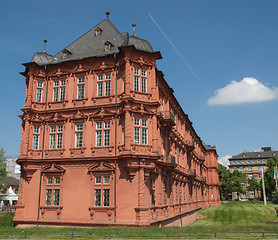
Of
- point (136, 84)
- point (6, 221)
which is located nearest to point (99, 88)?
point (136, 84)

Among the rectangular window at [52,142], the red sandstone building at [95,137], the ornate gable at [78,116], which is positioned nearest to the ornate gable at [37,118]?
the red sandstone building at [95,137]

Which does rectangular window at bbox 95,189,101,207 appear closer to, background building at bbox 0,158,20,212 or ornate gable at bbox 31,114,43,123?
ornate gable at bbox 31,114,43,123

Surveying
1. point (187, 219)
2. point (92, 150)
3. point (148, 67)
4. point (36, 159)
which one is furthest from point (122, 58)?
point (187, 219)

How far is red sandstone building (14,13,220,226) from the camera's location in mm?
25391

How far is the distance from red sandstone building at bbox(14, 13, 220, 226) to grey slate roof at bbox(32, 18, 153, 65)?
12 cm

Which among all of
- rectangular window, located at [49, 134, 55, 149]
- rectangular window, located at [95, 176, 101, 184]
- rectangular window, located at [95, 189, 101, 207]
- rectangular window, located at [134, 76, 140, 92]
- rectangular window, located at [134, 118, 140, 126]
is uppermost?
rectangular window, located at [134, 76, 140, 92]

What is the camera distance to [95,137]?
27656mm

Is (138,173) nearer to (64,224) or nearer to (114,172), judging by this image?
(114,172)

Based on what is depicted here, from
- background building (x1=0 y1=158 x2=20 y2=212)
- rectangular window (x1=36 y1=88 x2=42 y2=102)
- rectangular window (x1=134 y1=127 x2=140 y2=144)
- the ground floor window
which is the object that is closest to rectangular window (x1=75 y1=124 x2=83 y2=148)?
the ground floor window

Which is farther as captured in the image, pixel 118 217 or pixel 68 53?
pixel 68 53

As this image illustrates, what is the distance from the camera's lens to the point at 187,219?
4206cm

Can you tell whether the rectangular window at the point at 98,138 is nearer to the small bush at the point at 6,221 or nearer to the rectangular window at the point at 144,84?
the rectangular window at the point at 144,84

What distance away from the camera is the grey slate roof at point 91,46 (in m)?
30.1

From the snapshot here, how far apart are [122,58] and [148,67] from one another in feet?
8.85
